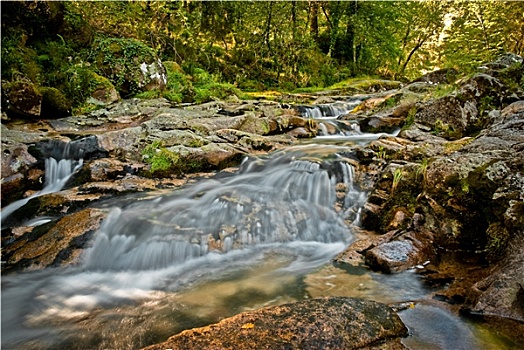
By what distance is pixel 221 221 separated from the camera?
16.0 feet

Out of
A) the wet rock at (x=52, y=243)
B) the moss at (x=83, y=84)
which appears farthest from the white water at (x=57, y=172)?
the moss at (x=83, y=84)

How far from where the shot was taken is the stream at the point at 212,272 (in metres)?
2.74

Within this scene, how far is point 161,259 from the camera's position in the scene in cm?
422

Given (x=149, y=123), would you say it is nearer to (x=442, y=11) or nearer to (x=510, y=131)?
(x=510, y=131)

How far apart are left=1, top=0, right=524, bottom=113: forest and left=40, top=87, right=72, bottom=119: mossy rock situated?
63 millimetres

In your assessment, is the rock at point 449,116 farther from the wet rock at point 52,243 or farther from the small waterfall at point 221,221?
the wet rock at point 52,243

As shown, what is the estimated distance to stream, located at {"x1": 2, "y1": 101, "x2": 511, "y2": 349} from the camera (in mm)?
2742

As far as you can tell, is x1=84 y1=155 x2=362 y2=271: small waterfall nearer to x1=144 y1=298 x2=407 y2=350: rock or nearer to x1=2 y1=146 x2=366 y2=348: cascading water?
x1=2 y1=146 x2=366 y2=348: cascading water

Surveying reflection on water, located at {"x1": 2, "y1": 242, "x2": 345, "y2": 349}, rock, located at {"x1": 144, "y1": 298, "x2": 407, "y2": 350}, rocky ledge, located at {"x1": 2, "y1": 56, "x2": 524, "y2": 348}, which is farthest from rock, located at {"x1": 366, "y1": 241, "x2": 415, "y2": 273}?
rock, located at {"x1": 144, "y1": 298, "x2": 407, "y2": 350}

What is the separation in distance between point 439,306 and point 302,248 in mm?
2016

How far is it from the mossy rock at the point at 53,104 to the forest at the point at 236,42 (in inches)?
2.5

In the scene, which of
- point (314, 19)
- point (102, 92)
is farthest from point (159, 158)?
point (314, 19)

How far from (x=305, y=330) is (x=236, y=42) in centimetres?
1776

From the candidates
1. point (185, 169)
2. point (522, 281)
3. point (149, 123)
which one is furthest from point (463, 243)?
point (149, 123)
